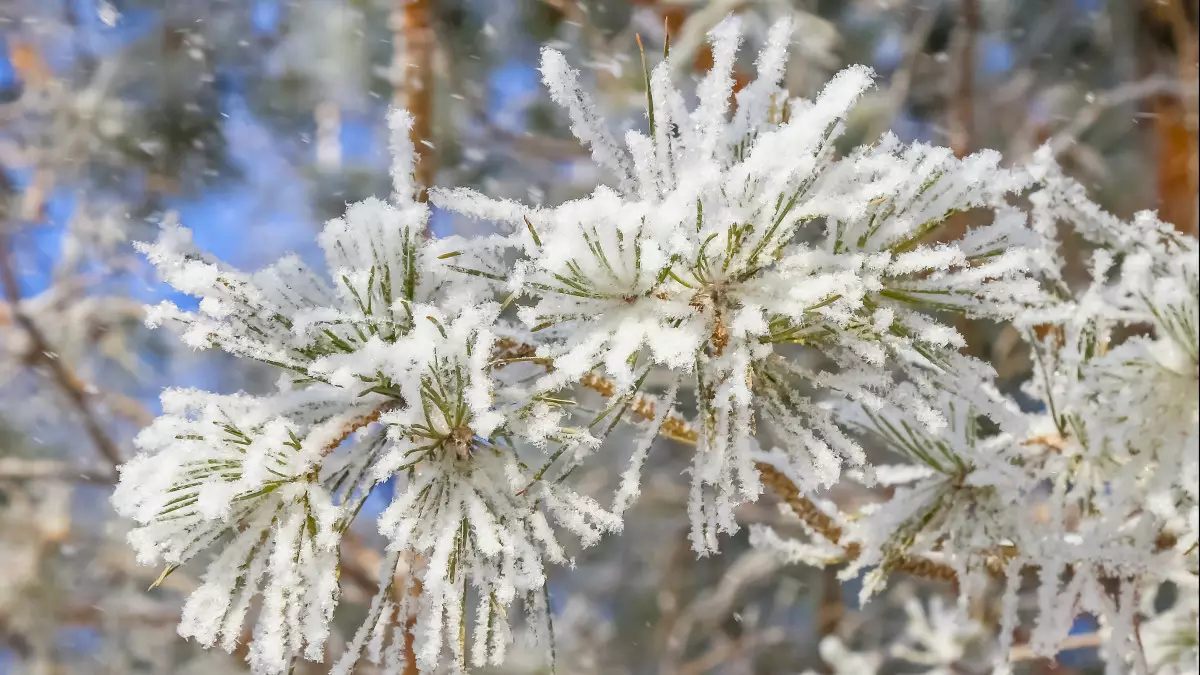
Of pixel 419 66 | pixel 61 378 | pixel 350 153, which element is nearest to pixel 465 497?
pixel 419 66

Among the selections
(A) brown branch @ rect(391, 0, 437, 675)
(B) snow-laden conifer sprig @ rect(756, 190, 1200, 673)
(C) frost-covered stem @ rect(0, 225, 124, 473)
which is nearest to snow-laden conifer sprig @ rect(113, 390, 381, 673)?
(B) snow-laden conifer sprig @ rect(756, 190, 1200, 673)

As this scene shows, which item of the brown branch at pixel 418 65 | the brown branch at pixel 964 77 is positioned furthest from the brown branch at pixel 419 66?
the brown branch at pixel 964 77

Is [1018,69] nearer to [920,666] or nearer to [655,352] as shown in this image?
[920,666]

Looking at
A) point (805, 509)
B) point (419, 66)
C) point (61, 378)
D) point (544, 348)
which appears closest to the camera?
point (544, 348)

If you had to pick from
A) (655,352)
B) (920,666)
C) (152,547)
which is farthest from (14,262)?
(920,666)

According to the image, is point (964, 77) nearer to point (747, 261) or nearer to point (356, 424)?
point (747, 261)

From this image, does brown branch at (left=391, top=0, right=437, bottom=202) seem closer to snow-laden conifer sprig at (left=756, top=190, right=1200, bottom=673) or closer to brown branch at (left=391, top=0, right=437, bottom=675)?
brown branch at (left=391, top=0, right=437, bottom=675)
